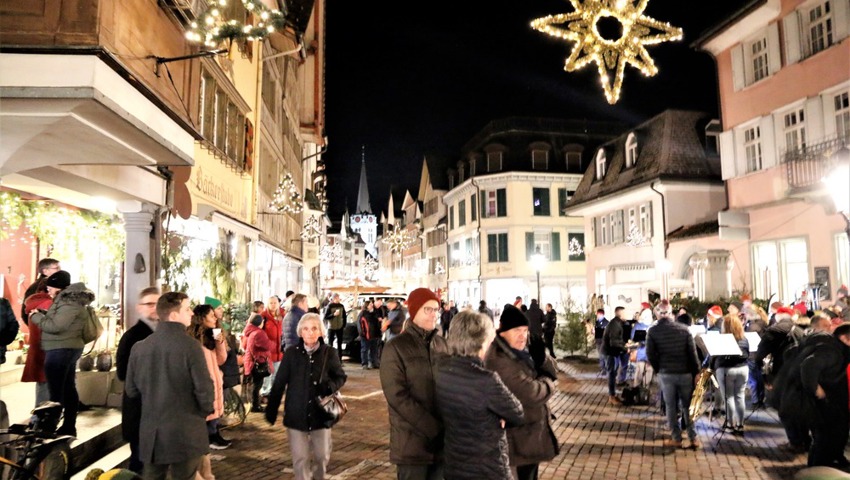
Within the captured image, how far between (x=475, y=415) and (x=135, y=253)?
8035 mm

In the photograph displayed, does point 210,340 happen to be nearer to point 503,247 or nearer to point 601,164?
point 601,164

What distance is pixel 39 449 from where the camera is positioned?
4555 mm

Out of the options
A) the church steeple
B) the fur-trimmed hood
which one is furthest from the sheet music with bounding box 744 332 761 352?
the church steeple

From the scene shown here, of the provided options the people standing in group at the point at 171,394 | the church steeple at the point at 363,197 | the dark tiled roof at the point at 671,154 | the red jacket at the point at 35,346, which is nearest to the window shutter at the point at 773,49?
the dark tiled roof at the point at 671,154

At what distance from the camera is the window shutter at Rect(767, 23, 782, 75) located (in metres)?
17.2

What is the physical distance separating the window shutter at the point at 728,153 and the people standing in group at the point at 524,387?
17.5 meters

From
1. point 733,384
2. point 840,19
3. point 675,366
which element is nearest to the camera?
point 675,366

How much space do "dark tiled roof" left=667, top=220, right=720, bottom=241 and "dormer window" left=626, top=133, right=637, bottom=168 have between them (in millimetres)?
5022

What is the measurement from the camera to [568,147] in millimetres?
45469

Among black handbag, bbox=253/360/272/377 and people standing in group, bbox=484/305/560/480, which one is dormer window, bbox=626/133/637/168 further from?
people standing in group, bbox=484/305/560/480

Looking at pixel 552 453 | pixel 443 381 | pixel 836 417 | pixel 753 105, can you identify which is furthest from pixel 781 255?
pixel 443 381

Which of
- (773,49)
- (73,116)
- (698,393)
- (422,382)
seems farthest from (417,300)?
(773,49)

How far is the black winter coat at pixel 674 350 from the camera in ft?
27.0

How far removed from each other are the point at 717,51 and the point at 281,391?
19.8 m
